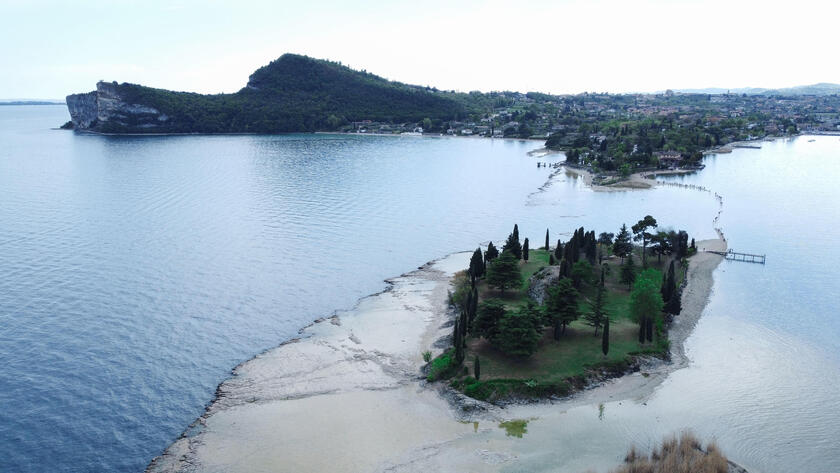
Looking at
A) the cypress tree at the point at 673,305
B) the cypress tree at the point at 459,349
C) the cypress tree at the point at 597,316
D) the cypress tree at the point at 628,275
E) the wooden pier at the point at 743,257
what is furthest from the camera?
the wooden pier at the point at 743,257

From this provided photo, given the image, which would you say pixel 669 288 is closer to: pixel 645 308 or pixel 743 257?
pixel 645 308

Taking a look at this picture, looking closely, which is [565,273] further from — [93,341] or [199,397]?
[93,341]

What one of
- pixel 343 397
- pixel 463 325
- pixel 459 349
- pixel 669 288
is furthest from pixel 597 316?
pixel 343 397

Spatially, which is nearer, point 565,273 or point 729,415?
point 729,415

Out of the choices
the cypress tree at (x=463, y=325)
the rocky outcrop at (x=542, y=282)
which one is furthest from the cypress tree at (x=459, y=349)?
the rocky outcrop at (x=542, y=282)

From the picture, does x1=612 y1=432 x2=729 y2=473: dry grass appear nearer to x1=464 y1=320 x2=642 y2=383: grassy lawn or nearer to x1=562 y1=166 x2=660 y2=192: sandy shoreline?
x1=464 y1=320 x2=642 y2=383: grassy lawn

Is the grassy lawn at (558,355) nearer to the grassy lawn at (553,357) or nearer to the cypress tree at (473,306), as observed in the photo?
the grassy lawn at (553,357)

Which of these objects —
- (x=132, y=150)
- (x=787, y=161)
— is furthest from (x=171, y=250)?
(x=787, y=161)
